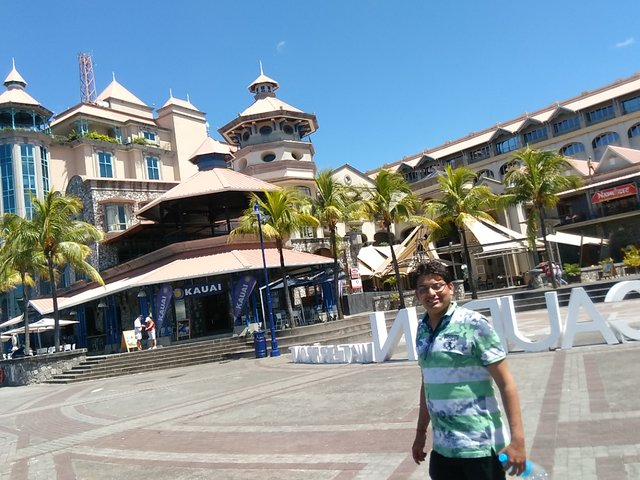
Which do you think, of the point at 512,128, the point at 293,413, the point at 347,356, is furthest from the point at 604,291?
the point at 512,128

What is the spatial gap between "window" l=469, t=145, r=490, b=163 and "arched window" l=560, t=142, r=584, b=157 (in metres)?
6.72

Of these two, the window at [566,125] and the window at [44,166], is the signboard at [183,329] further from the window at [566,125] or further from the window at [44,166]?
the window at [566,125]

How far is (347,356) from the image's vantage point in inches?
563

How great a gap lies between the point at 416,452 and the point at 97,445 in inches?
270

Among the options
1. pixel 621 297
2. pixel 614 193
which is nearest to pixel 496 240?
pixel 614 193

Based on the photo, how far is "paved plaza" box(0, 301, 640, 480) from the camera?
5.59 metres

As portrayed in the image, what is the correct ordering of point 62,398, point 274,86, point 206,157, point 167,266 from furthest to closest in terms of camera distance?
1. point 274,86
2. point 206,157
3. point 167,266
4. point 62,398

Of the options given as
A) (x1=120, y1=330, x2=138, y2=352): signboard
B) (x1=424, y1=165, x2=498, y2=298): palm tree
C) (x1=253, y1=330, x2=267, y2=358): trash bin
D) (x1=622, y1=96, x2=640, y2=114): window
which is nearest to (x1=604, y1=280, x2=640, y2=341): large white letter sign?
(x1=253, y1=330, x2=267, y2=358): trash bin

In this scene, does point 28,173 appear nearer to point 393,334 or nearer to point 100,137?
point 100,137

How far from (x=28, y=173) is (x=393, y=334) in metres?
42.2

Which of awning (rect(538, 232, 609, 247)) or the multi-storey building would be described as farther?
the multi-storey building

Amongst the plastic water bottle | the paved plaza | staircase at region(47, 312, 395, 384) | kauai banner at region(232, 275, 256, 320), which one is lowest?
the paved plaza

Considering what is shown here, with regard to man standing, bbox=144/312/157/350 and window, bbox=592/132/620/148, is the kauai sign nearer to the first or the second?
man standing, bbox=144/312/157/350

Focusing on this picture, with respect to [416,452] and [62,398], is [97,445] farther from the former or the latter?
[62,398]
